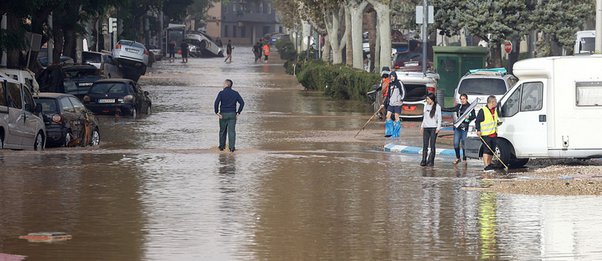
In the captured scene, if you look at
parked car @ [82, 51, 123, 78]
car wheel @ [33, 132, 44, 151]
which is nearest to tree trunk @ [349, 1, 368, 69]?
parked car @ [82, 51, 123, 78]

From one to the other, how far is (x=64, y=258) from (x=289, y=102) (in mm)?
37612

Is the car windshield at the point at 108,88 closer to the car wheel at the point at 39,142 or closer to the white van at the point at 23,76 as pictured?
the white van at the point at 23,76

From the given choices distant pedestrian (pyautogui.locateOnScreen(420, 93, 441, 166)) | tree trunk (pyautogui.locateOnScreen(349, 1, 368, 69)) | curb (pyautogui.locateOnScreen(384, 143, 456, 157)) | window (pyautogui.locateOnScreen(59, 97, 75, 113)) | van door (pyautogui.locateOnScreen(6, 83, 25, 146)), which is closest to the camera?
→ distant pedestrian (pyautogui.locateOnScreen(420, 93, 441, 166))

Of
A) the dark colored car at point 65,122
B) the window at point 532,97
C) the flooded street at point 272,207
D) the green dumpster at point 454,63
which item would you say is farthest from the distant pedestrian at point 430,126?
the green dumpster at point 454,63

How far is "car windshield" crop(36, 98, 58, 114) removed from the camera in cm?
3003

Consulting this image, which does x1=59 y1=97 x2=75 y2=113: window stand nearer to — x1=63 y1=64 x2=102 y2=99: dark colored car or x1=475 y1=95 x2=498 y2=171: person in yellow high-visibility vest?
x1=475 y1=95 x2=498 y2=171: person in yellow high-visibility vest

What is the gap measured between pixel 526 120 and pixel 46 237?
1165cm

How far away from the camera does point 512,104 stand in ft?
82.0

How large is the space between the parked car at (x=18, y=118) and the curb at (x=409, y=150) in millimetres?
7082

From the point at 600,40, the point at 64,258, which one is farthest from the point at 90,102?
the point at 64,258

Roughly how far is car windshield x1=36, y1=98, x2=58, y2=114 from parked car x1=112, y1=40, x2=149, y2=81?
32878mm

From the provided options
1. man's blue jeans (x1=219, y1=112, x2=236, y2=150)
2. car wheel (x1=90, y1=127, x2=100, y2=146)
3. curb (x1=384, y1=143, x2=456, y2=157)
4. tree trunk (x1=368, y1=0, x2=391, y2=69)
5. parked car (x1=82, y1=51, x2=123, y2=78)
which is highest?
tree trunk (x1=368, y1=0, x2=391, y2=69)

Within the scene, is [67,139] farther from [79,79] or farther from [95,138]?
[79,79]

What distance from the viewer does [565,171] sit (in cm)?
2305
